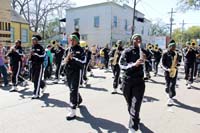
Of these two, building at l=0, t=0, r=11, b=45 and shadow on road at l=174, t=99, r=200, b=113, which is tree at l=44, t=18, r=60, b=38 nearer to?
building at l=0, t=0, r=11, b=45

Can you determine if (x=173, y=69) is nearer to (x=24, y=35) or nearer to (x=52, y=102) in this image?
(x=52, y=102)

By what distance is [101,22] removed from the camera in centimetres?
3981

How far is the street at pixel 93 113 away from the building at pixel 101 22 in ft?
93.3

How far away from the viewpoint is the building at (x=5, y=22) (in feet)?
57.8

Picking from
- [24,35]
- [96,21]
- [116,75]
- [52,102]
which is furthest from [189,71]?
[96,21]

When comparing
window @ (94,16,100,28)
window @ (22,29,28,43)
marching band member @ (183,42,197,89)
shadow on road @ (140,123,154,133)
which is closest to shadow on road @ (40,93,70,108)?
shadow on road @ (140,123,154,133)

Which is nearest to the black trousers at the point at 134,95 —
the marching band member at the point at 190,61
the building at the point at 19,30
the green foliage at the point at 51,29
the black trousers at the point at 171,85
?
the black trousers at the point at 171,85

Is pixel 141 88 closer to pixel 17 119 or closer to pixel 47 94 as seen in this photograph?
pixel 17 119

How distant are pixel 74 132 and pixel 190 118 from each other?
316cm

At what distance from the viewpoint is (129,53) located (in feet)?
20.8

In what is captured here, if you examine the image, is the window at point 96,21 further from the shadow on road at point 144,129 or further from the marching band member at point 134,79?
the marching band member at point 134,79

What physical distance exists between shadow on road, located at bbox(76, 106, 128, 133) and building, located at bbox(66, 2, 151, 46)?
32.3 metres

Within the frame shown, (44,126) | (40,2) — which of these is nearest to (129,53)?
(44,126)

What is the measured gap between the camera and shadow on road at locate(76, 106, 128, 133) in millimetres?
6641
